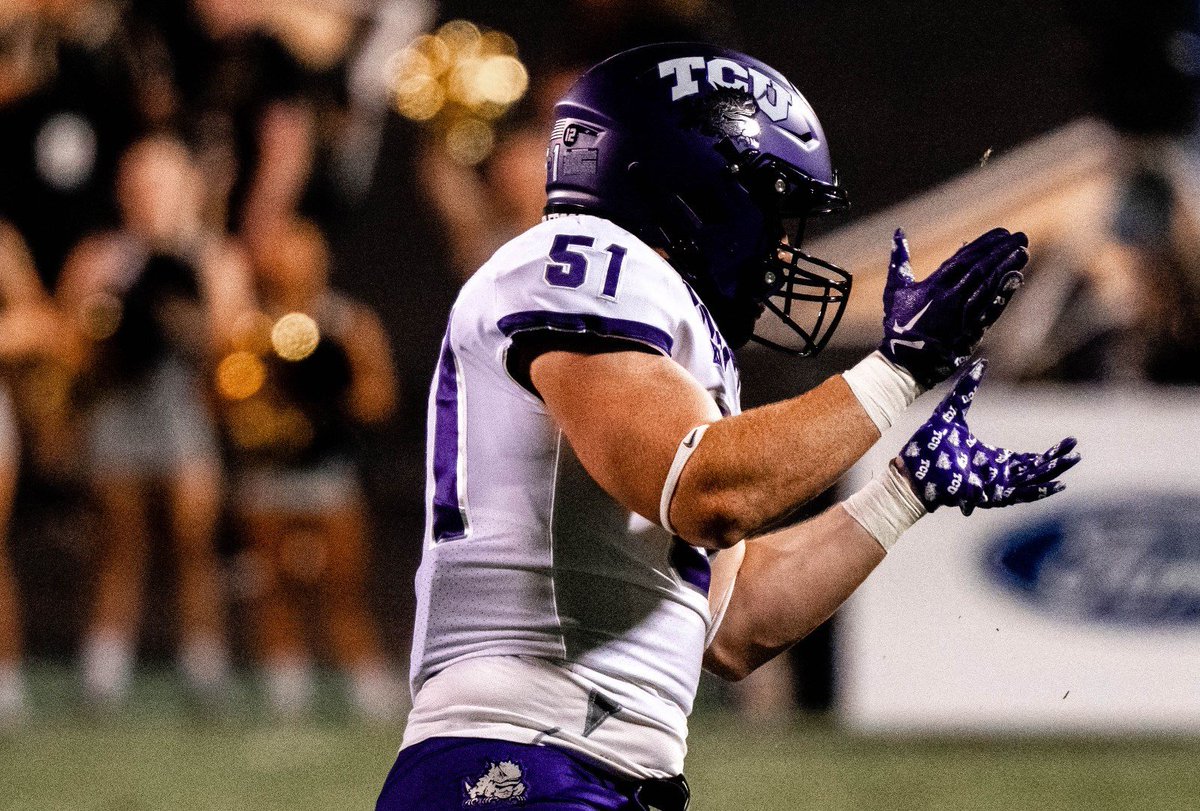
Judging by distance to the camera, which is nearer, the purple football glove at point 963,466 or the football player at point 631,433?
the football player at point 631,433

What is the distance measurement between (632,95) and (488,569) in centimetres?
65

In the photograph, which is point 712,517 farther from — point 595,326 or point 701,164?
point 701,164

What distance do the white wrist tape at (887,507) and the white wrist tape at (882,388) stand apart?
30 centimetres

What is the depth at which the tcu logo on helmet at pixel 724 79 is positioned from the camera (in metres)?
2.14

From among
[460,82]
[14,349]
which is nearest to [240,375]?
[14,349]

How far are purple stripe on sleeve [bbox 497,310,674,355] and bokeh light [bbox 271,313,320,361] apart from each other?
207 inches

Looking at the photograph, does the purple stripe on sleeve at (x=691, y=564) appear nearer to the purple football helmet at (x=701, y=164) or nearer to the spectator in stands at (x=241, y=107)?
the purple football helmet at (x=701, y=164)

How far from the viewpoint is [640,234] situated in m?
2.11

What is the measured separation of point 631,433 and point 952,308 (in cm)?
42

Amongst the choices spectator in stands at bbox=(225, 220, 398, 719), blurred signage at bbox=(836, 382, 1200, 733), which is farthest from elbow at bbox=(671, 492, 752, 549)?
spectator in stands at bbox=(225, 220, 398, 719)

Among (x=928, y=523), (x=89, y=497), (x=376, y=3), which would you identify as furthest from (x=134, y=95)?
(x=928, y=523)

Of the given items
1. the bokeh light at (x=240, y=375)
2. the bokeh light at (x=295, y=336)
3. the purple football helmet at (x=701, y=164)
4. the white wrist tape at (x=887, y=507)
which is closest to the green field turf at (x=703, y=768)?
the bokeh light at (x=240, y=375)

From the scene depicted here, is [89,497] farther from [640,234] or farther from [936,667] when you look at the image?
[640,234]

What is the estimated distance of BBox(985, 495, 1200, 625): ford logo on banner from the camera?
5793 mm
